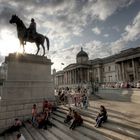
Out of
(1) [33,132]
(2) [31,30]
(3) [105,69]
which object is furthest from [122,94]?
(3) [105,69]

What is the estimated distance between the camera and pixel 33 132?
9320 millimetres

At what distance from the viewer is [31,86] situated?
12281 mm

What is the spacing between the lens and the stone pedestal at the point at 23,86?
433 inches

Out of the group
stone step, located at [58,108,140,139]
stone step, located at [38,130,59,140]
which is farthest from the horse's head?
stone step, located at [58,108,140,139]

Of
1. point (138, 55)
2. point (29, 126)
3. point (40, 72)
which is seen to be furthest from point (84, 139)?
point (138, 55)

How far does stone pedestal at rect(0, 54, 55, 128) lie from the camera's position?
11.0 m

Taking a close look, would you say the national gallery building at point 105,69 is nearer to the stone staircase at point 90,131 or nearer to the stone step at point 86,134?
the stone staircase at point 90,131

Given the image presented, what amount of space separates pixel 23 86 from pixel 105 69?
57695 mm

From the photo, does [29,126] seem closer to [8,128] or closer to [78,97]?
[8,128]

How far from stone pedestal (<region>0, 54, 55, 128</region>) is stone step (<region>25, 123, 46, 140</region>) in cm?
135

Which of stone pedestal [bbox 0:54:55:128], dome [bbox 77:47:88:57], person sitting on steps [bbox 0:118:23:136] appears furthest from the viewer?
dome [bbox 77:47:88:57]

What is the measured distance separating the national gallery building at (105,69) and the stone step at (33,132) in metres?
23.4

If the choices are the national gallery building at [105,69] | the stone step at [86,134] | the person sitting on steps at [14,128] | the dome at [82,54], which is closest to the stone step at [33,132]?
the person sitting on steps at [14,128]

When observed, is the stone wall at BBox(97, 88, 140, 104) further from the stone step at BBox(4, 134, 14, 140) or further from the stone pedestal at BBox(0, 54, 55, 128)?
the stone step at BBox(4, 134, 14, 140)
